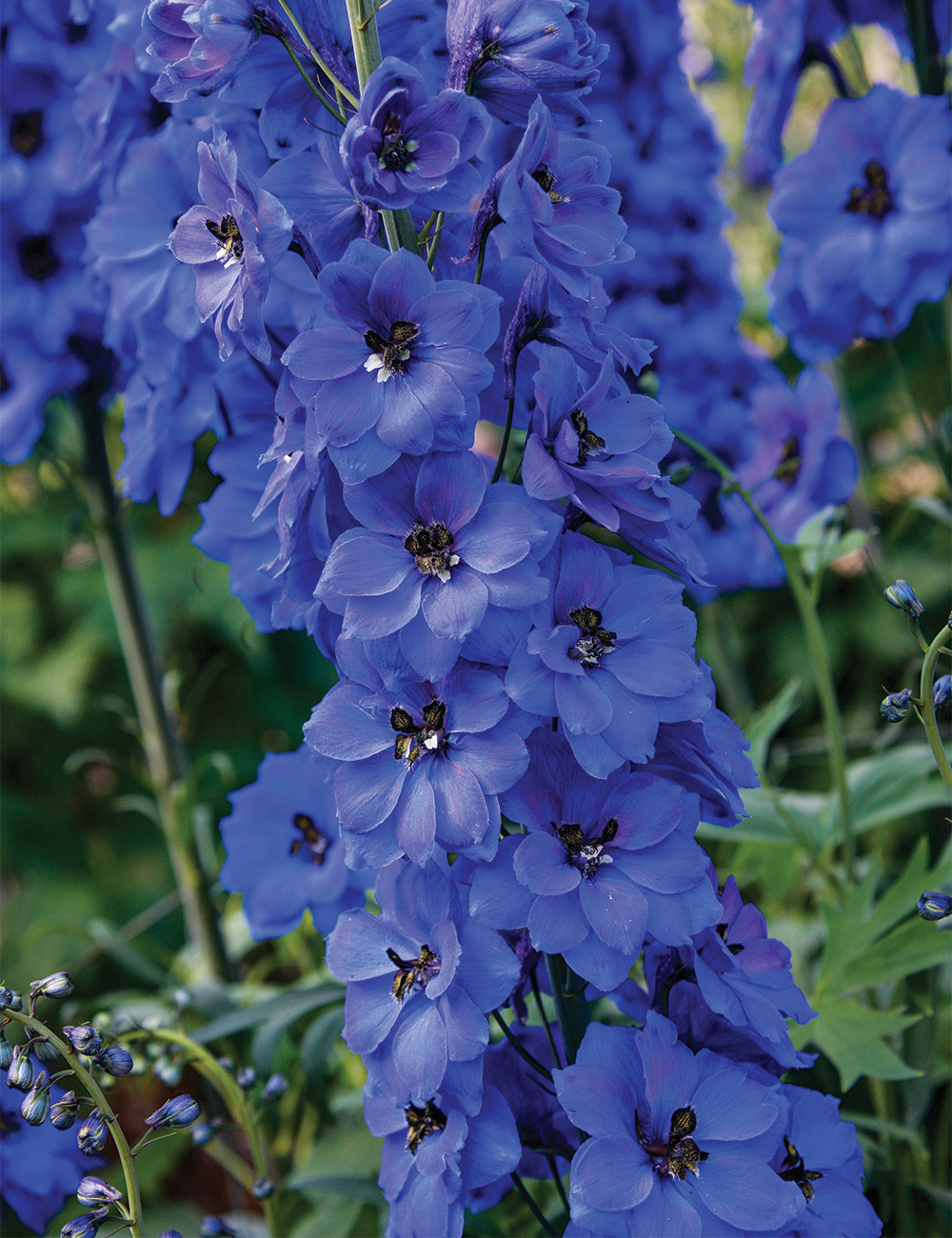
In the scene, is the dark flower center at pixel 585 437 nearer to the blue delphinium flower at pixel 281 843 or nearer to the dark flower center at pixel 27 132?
the blue delphinium flower at pixel 281 843

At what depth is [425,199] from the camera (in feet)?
1.64

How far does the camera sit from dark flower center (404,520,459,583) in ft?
1.56

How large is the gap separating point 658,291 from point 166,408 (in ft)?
1.84

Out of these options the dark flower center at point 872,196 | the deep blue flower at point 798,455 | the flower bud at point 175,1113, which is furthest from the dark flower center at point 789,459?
the flower bud at point 175,1113

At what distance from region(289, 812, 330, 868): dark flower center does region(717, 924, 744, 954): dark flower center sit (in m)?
0.30

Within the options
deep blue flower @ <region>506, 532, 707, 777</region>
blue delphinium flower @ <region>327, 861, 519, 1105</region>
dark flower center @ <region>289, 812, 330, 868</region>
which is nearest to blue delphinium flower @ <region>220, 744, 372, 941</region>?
dark flower center @ <region>289, 812, 330, 868</region>

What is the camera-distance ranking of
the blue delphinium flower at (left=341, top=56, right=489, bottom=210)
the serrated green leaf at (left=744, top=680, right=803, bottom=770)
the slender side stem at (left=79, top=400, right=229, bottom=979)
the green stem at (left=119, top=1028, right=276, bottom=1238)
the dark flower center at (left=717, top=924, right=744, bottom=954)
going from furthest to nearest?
1. the slender side stem at (left=79, top=400, right=229, bottom=979)
2. the serrated green leaf at (left=744, top=680, right=803, bottom=770)
3. the green stem at (left=119, top=1028, right=276, bottom=1238)
4. the dark flower center at (left=717, top=924, right=744, bottom=954)
5. the blue delphinium flower at (left=341, top=56, right=489, bottom=210)

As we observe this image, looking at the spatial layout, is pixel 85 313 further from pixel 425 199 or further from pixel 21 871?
pixel 21 871

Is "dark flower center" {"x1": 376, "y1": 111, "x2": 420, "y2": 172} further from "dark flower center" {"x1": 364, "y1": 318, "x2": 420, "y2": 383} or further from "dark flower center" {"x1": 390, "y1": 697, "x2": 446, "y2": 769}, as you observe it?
"dark flower center" {"x1": 390, "y1": 697, "x2": 446, "y2": 769}

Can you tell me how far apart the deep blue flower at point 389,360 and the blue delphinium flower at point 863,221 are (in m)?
0.62

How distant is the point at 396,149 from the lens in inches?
18.4

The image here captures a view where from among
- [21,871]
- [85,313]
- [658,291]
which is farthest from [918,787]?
[21,871]

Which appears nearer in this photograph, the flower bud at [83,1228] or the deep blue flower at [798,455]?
the flower bud at [83,1228]

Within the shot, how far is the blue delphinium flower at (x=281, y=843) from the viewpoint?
2.46 feet
